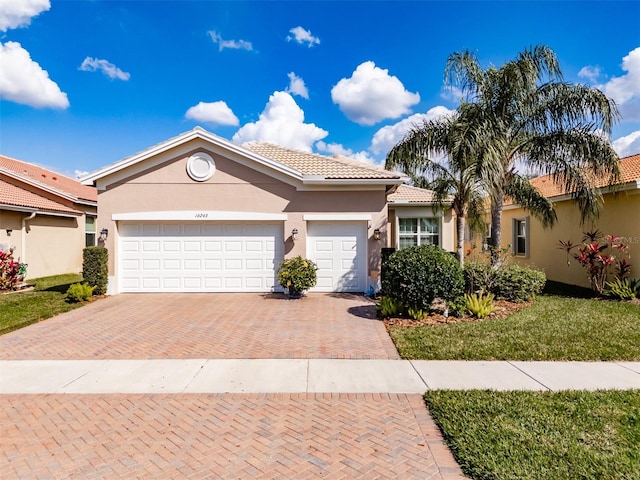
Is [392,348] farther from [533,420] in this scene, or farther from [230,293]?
[230,293]

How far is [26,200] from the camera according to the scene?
54.4 feet

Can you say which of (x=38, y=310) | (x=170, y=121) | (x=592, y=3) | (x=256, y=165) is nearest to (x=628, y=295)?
(x=592, y=3)

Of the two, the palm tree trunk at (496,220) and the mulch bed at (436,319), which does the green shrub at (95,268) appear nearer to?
the mulch bed at (436,319)

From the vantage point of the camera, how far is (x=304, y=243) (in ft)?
42.9

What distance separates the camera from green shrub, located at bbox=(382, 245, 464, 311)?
8.77 metres

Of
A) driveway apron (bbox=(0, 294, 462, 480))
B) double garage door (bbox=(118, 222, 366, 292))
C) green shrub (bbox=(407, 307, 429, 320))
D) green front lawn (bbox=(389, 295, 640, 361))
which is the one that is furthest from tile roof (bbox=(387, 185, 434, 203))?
driveway apron (bbox=(0, 294, 462, 480))

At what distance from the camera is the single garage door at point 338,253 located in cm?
1327

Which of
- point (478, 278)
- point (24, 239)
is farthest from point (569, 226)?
point (24, 239)

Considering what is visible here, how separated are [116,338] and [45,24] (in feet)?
37.1

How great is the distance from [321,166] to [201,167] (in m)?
4.32

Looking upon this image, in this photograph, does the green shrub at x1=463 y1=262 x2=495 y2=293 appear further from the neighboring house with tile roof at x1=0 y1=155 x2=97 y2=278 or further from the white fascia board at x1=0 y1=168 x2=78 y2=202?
the white fascia board at x1=0 y1=168 x2=78 y2=202

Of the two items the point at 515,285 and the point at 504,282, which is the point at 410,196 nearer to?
the point at 504,282

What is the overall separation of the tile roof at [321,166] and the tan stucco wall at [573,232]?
7696 mm

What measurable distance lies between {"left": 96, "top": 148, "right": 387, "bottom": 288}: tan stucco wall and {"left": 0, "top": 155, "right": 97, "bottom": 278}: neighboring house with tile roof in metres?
5.90
